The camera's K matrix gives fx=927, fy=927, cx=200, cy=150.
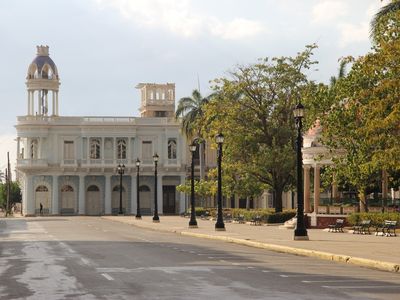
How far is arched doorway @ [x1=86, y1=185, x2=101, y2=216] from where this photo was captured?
4432 inches

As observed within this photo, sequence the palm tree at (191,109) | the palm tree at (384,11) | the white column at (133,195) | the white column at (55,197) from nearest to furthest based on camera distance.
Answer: the palm tree at (384,11) < the palm tree at (191,109) < the white column at (55,197) < the white column at (133,195)

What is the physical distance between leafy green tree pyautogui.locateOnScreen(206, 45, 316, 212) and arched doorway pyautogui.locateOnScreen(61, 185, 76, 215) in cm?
4984

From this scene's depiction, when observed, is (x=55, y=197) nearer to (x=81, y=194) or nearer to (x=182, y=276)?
(x=81, y=194)

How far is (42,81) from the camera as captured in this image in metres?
112

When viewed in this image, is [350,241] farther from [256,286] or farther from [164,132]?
[164,132]

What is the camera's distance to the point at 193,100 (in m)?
95.4

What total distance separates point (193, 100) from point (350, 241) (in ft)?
198

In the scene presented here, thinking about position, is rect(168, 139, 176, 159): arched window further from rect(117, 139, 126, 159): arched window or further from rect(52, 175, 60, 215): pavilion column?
rect(52, 175, 60, 215): pavilion column

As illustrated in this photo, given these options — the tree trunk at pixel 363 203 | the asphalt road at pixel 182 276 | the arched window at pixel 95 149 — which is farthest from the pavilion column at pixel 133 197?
the asphalt road at pixel 182 276

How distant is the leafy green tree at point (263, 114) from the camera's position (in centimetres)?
6394

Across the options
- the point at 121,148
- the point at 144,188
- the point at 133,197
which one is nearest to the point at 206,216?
the point at 133,197

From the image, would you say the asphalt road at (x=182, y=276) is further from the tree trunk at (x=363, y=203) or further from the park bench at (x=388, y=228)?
the tree trunk at (x=363, y=203)

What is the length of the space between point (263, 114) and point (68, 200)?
174ft

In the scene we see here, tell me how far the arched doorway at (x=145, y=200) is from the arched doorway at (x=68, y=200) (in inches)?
323
